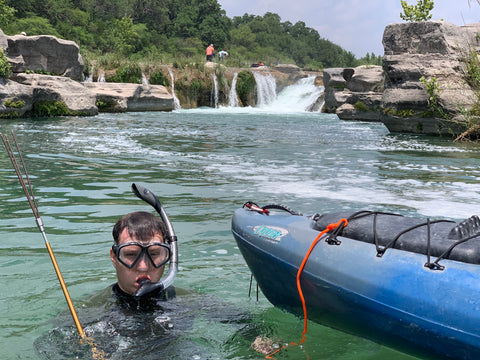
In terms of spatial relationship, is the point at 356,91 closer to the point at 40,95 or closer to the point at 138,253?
the point at 40,95

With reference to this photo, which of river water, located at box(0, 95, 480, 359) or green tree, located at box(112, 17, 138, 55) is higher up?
green tree, located at box(112, 17, 138, 55)

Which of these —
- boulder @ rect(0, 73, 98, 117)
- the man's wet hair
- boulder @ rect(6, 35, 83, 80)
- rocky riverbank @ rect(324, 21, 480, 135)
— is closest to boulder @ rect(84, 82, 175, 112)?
boulder @ rect(6, 35, 83, 80)

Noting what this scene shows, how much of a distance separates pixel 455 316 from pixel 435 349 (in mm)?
198

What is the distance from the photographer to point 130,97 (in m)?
21.8

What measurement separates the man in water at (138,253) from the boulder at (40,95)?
14619 millimetres

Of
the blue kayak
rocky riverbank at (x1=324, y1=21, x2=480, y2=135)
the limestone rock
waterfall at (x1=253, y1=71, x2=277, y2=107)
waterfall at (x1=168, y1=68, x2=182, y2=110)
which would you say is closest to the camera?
the blue kayak

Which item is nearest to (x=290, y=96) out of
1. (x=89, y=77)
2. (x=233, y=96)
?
(x=233, y=96)

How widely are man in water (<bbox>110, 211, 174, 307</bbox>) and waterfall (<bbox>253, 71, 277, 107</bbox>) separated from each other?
84.8 feet

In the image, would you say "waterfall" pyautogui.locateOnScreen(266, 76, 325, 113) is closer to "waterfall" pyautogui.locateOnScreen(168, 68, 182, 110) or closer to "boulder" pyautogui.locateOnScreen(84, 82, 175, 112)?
"waterfall" pyautogui.locateOnScreen(168, 68, 182, 110)

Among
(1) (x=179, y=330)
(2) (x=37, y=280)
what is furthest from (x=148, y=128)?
(1) (x=179, y=330)

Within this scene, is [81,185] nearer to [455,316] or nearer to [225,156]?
[225,156]

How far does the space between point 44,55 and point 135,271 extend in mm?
18659

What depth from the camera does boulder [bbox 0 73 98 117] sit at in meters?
16.2

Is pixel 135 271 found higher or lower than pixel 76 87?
lower
